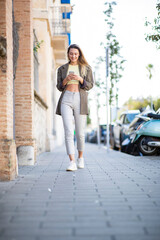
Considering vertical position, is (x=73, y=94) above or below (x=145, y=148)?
above

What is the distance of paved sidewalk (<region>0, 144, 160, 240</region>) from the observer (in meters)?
2.56

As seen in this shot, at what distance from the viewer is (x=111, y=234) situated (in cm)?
251

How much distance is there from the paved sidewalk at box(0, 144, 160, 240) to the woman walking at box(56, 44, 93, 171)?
1.34m

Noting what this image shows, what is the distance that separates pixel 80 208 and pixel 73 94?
345cm

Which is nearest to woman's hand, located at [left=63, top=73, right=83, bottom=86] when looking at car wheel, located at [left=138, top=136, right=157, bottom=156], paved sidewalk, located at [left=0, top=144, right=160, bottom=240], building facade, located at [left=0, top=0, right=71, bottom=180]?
building facade, located at [left=0, top=0, right=71, bottom=180]

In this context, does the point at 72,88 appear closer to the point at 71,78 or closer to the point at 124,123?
the point at 71,78

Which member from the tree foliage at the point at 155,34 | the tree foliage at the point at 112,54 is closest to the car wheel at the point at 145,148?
the tree foliage at the point at 155,34

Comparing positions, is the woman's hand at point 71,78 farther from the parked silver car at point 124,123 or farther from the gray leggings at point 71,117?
the parked silver car at point 124,123

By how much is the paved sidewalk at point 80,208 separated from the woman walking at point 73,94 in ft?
4.38

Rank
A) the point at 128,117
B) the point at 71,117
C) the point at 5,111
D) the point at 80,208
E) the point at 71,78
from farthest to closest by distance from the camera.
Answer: the point at 128,117
the point at 71,117
the point at 71,78
the point at 5,111
the point at 80,208

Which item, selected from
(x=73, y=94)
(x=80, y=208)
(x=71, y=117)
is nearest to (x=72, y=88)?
(x=73, y=94)

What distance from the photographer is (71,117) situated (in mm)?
6461

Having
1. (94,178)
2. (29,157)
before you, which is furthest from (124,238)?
(29,157)

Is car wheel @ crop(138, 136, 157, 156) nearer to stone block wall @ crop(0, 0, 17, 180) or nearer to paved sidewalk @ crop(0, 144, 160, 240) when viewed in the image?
paved sidewalk @ crop(0, 144, 160, 240)
